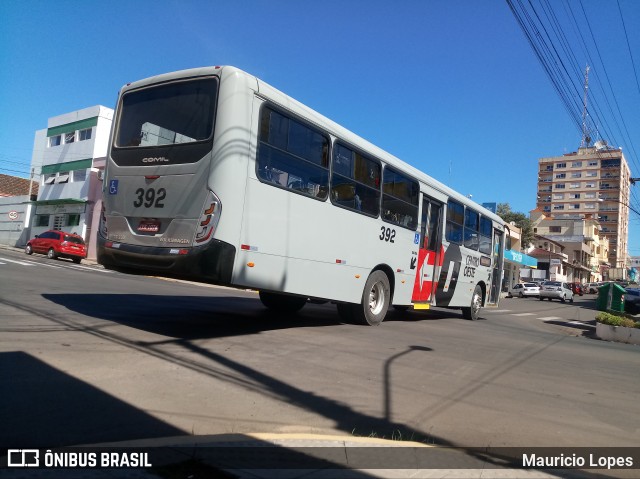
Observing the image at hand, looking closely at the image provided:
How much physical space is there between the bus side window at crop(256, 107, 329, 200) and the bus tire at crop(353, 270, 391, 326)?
2.37 m

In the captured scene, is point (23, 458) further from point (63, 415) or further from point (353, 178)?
point (353, 178)

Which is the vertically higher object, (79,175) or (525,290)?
(79,175)

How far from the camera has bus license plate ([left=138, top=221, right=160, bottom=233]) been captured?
6.55m

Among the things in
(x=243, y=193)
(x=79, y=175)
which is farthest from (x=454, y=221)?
(x=79, y=175)

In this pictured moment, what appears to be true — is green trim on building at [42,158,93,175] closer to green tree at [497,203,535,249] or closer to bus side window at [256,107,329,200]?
bus side window at [256,107,329,200]

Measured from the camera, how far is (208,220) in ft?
19.8

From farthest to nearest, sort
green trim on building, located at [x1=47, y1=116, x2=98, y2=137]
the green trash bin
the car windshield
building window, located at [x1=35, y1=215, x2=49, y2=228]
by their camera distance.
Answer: building window, located at [x1=35, y1=215, x2=49, y2=228] < green trim on building, located at [x1=47, y1=116, x2=98, y2=137] < the car windshield < the green trash bin

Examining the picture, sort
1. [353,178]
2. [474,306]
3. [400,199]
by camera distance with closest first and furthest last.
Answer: [353,178] < [400,199] < [474,306]

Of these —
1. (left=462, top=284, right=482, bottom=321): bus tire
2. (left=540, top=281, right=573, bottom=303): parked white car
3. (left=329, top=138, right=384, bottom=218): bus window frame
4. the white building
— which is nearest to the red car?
the white building

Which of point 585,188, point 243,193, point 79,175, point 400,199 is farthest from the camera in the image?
point 585,188

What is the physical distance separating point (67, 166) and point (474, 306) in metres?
34.0

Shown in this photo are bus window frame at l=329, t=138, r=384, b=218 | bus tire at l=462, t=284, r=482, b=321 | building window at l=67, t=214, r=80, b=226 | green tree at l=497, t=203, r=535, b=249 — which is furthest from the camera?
green tree at l=497, t=203, r=535, b=249

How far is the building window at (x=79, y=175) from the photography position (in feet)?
116

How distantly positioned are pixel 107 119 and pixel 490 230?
30.7 metres
